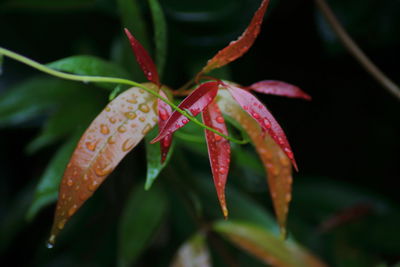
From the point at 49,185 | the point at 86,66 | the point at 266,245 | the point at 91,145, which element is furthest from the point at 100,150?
the point at 266,245

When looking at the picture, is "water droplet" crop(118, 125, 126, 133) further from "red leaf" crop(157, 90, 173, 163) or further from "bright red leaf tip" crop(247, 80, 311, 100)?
"bright red leaf tip" crop(247, 80, 311, 100)

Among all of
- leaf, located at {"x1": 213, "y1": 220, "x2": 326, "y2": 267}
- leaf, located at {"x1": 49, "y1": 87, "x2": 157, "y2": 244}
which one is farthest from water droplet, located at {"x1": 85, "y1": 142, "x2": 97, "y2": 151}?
leaf, located at {"x1": 213, "y1": 220, "x2": 326, "y2": 267}

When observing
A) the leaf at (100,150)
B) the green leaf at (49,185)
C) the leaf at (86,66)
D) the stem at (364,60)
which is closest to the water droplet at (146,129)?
the leaf at (100,150)

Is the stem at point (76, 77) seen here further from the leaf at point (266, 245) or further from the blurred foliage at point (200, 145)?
the leaf at point (266, 245)

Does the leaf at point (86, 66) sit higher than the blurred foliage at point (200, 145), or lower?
higher

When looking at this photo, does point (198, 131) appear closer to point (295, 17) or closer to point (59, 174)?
point (59, 174)

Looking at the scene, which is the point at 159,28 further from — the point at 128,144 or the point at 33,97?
the point at 33,97

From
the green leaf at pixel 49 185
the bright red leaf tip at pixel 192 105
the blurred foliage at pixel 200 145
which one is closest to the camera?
the bright red leaf tip at pixel 192 105
